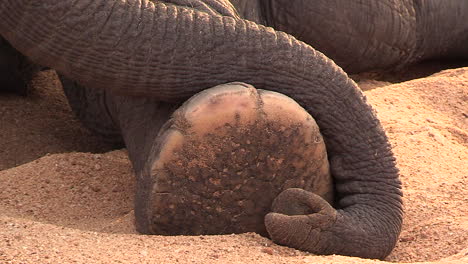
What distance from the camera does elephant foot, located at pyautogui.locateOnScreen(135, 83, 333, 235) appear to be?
2430 mm

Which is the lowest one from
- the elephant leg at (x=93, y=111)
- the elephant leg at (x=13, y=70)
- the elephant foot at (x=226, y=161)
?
the elephant leg at (x=13, y=70)

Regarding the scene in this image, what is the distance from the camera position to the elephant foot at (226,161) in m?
2.43

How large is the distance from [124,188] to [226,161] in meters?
0.59

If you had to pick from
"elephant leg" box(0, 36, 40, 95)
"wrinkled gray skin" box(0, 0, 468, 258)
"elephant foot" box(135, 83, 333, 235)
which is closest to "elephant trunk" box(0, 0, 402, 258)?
"wrinkled gray skin" box(0, 0, 468, 258)

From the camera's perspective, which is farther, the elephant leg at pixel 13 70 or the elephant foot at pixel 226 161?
the elephant leg at pixel 13 70

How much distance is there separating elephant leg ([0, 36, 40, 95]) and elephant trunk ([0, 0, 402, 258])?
1.14 m

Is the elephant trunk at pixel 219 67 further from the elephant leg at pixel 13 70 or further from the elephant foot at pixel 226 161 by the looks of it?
the elephant leg at pixel 13 70

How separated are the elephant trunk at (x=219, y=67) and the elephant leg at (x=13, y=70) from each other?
3.75 ft

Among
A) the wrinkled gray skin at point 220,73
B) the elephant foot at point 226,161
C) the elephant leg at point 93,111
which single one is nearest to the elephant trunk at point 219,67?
the wrinkled gray skin at point 220,73

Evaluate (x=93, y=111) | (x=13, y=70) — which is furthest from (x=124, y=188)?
(x=13, y=70)

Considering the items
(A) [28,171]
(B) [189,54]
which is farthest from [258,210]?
(A) [28,171]

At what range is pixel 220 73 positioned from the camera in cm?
257

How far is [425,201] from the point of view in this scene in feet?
9.53

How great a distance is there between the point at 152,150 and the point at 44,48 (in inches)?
14.9
